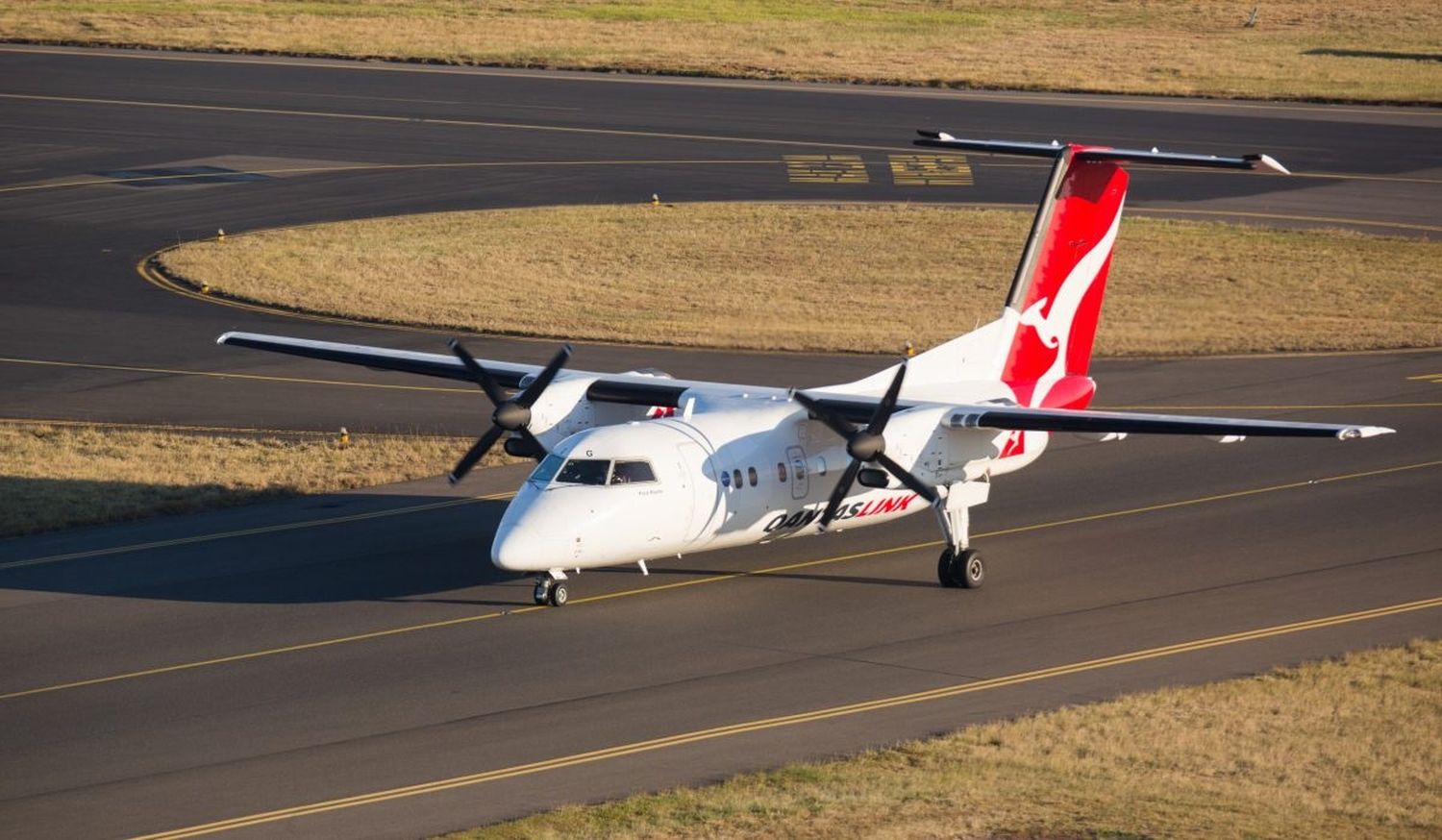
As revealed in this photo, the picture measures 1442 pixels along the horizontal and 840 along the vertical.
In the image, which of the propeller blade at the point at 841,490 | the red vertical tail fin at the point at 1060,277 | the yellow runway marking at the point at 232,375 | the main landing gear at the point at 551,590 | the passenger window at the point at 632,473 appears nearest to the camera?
the passenger window at the point at 632,473

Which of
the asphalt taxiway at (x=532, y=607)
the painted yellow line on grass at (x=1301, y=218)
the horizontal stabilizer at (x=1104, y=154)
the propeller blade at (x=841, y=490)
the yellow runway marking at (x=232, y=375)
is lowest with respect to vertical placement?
the asphalt taxiway at (x=532, y=607)

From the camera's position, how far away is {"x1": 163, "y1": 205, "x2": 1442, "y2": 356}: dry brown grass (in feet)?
154

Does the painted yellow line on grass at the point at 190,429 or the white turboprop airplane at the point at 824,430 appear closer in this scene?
the white turboprop airplane at the point at 824,430

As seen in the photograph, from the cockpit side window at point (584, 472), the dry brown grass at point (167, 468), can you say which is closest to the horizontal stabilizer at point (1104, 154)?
the cockpit side window at point (584, 472)

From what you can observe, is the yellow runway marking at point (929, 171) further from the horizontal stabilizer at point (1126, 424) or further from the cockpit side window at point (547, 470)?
the cockpit side window at point (547, 470)

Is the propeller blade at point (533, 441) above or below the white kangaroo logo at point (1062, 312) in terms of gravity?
below

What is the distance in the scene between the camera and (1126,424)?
25906 millimetres

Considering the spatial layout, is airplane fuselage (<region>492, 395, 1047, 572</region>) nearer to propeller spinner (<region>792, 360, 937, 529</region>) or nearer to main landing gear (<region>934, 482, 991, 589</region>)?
main landing gear (<region>934, 482, 991, 589</region>)

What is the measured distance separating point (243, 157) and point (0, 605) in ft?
134

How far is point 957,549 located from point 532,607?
6463 mm

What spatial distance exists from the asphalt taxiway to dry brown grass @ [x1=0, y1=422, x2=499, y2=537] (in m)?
0.95

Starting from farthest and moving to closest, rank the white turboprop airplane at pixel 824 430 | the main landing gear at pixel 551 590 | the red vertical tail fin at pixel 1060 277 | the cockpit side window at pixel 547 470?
the red vertical tail fin at pixel 1060 277 → the main landing gear at pixel 551 590 → the cockpit side window at pixel 547 470 → the white turboprop airplane at pixel 824 430

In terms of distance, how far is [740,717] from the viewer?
22547 mm

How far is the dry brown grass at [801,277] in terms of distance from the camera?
154 feet
